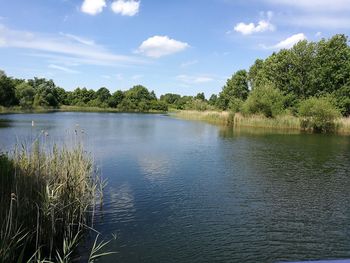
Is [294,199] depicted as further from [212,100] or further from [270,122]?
[212,100]

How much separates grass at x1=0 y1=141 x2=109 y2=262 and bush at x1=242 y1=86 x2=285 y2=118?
3614 centimetres

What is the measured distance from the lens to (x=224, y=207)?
1078 centimetres

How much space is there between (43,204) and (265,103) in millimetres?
38487

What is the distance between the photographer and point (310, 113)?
3834 centimetres

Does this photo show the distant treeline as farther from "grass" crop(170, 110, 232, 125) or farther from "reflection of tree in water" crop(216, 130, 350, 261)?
"reflection of tree in water" crop(216, 130, 350, 261)

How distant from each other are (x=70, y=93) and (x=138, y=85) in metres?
22.8

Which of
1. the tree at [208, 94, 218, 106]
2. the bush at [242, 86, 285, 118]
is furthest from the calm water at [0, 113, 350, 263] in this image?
the tree at [208, 94, 218, 106]

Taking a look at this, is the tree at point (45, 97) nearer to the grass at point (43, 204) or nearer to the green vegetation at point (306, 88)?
the green vegetation at point (306, 88)

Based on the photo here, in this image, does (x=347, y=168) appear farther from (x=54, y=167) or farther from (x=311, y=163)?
(x=54, y=167)

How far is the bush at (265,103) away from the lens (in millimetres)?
42812

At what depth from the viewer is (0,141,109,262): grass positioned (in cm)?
643

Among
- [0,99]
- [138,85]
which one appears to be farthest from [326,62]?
[138,85]

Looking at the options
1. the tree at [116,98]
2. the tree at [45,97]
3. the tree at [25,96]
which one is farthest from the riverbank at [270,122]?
the tree at [116,98]

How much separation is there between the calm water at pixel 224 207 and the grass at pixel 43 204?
3.09 feet
